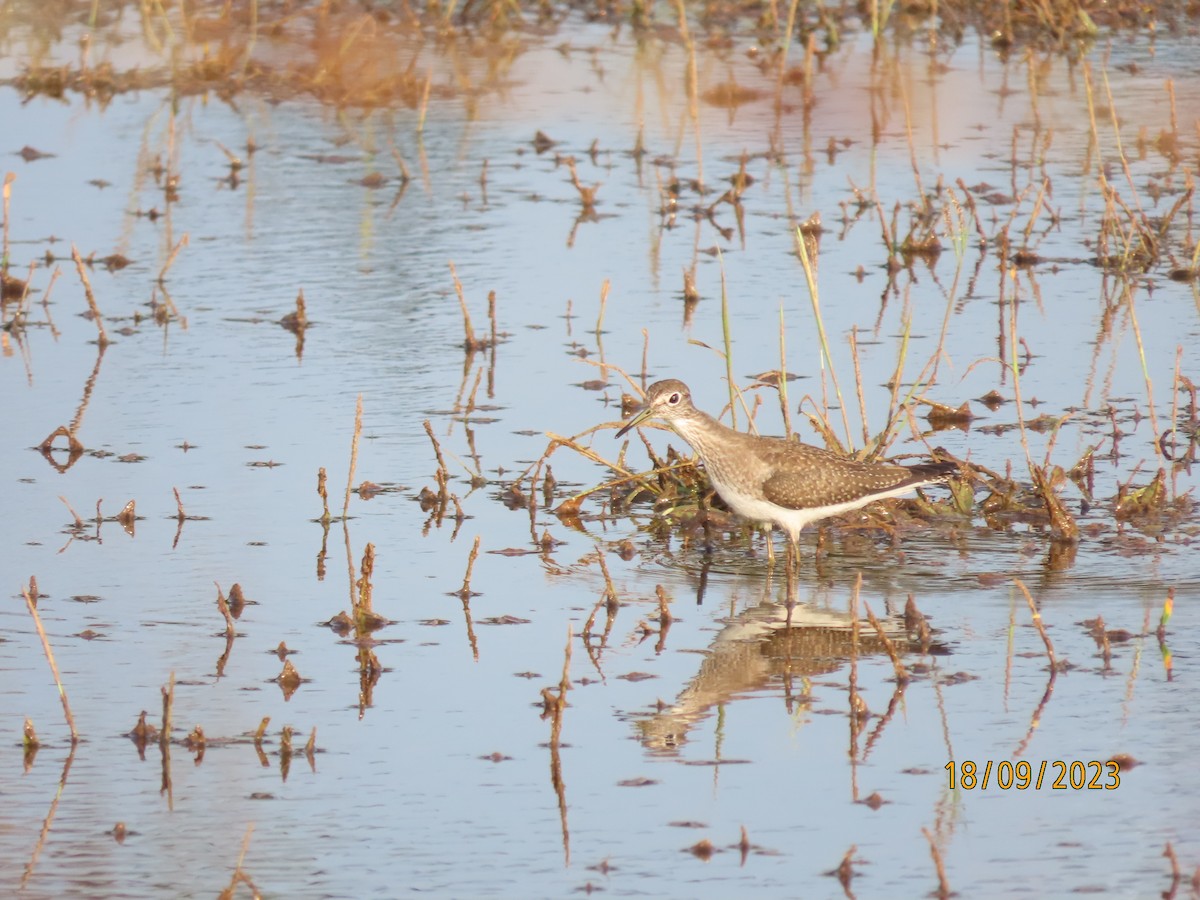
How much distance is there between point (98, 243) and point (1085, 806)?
28.3ft

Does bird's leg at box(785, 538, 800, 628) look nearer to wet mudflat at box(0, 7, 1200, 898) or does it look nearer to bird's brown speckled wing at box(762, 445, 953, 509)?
wet mudflat at box(0, 7, 1200, 898)

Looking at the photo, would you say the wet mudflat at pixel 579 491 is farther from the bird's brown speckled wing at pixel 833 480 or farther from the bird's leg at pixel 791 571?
the bird's brown speckled wing at pixel 833 480

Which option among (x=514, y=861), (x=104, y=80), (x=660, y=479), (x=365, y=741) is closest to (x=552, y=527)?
(x=660, y=479)

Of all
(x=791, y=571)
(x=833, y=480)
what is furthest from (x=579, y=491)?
(x=791, y=571)

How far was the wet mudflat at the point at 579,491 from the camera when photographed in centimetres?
568

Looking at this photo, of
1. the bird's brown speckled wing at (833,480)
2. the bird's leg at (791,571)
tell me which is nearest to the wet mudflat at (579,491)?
the bird's leg at (791,571)

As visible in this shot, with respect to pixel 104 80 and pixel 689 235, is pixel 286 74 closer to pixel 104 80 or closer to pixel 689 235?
pixel 104 80

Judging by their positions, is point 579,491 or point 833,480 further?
point 579,491

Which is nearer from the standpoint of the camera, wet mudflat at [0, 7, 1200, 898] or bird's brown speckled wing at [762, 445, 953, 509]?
wet mudflat at [0, 7, 1200, 898]

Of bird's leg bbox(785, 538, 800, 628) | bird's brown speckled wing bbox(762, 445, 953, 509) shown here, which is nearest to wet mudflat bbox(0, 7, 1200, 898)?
bird's leg bbox(785, 538, 800, 628)

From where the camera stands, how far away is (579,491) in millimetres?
8852

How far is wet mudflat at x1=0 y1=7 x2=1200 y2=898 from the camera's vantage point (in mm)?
5676

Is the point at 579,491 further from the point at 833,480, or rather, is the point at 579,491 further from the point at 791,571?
the point at 791,571

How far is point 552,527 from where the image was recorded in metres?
8.48
